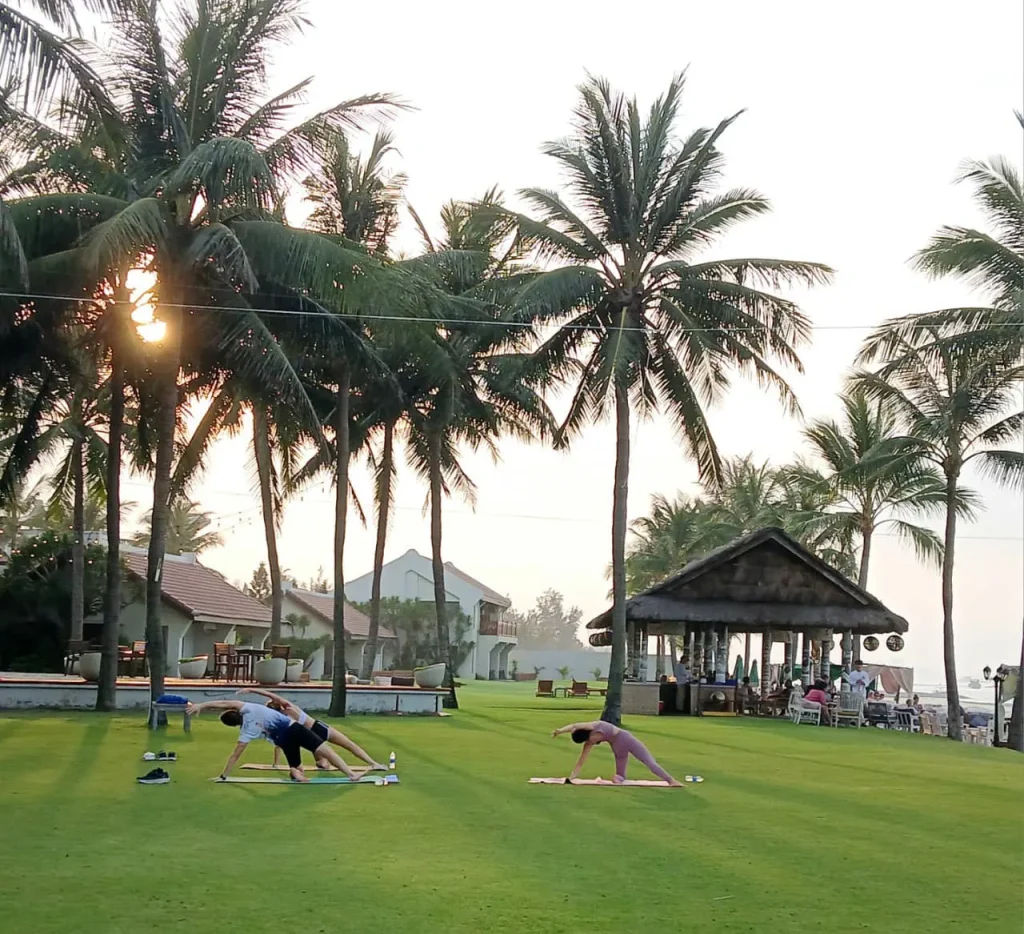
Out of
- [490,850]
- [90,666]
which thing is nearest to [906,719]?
[90,666]

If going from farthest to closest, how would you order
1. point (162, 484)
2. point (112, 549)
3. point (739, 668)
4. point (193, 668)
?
1. point (739, 668)
2. point (193, 668)
3. point (112, 549)
4. point (162, 484)

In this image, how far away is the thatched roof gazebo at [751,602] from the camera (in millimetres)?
29172

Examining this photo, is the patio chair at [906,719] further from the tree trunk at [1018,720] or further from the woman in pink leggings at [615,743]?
the woman in pink leggings at [615,743]

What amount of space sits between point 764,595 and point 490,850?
2175cm

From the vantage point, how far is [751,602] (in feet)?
97.7

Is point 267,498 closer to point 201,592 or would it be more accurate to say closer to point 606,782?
point 201,592

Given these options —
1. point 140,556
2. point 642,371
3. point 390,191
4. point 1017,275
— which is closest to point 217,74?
point 390,191

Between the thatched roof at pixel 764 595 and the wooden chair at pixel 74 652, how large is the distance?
1156 cm

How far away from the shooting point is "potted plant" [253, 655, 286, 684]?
23.9m

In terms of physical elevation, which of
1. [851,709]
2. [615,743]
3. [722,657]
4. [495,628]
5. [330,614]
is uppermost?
[330,614]

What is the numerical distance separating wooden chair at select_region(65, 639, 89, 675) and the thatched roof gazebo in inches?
456

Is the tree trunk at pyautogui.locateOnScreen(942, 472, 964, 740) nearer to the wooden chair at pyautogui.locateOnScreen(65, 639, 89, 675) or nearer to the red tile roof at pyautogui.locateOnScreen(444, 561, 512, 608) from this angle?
the wooden chair at pyautogui.locateOnScreen(65, 639, 89, 675)

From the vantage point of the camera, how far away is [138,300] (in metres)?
19.4

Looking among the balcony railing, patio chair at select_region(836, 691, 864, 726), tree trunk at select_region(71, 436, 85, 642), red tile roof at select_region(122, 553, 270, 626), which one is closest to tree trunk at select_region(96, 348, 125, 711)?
tree trunk at select_region(71, 436, 85, 642)
